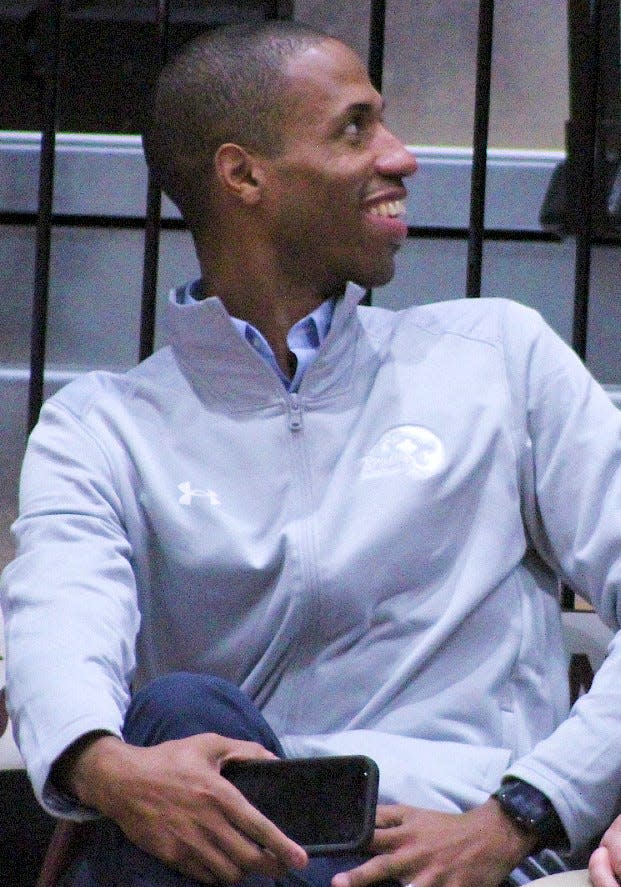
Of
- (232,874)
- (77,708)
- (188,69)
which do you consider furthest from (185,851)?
(188,69)

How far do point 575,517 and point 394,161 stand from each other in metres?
0.52

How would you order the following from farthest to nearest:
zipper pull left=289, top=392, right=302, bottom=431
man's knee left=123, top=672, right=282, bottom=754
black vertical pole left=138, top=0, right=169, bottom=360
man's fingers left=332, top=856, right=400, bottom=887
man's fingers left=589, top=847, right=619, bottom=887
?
black vertical pole left=138, top=0, right=169, bottom=360
zipper pull left=289, top=392, right=302, bottom=431
man's knee left=123, top=672, right=282, bottom=754
man's fingers left=332, top=856, right=400, bottom=887
man's fingers left=589, top=847, right=619, bottom=887

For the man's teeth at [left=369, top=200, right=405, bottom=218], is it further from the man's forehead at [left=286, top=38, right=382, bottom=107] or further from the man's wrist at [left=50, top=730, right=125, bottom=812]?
the man's wrist at [left=50, top=730, right=125, bottom=812]

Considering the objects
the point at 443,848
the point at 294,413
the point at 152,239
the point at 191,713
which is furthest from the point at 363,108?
the point at 443,848

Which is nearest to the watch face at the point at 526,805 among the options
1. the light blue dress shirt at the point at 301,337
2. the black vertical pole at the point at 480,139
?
the light blue dress shirt at the point at 301,337

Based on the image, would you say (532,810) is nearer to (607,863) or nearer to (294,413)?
(607,863)

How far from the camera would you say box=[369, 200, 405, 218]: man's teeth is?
213cm

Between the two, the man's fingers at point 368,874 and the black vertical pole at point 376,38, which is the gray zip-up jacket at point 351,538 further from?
the black vertical pole at point 376,38

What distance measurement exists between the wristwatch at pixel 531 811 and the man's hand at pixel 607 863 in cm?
10

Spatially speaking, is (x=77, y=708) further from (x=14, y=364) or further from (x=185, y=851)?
(x=14, y=364)

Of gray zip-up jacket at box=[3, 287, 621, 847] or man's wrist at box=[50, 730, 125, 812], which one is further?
gray zip-up jacket at box=[3, 287, 621, 847]

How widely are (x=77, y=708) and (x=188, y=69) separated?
3.05 feet

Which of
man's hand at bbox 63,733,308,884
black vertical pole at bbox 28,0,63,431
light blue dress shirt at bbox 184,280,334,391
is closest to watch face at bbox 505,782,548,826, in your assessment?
man's hand at bbox 63,733,308,884

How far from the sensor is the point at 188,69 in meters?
Result: 2.25
